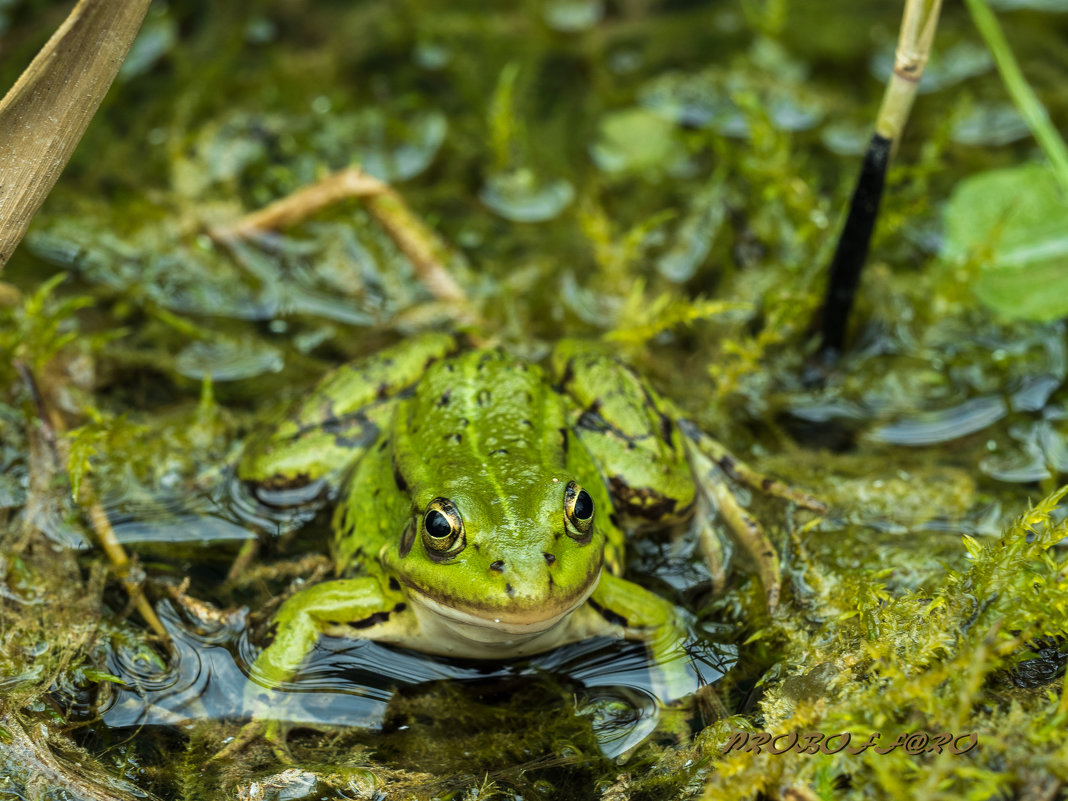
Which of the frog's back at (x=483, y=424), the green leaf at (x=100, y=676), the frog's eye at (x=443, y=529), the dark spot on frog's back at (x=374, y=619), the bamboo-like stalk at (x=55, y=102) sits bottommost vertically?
the dark spot on frog's back at (x=374, y=619)

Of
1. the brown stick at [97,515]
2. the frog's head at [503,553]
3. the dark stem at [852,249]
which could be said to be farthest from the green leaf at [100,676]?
the dark stem at [852,249]

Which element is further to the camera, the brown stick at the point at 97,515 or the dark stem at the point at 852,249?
the dark stem at the point at 852,249

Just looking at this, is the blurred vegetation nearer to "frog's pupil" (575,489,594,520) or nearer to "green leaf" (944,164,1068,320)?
"green leaf" (944,164,1068,320)

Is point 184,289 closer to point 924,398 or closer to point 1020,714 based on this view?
point 924,398

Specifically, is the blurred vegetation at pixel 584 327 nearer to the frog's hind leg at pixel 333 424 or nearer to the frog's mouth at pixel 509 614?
the frog's hind leg at pixel 333 424

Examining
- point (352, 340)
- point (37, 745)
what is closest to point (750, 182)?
point (352, 340)

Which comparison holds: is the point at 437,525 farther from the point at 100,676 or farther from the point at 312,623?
the point at 100,676
